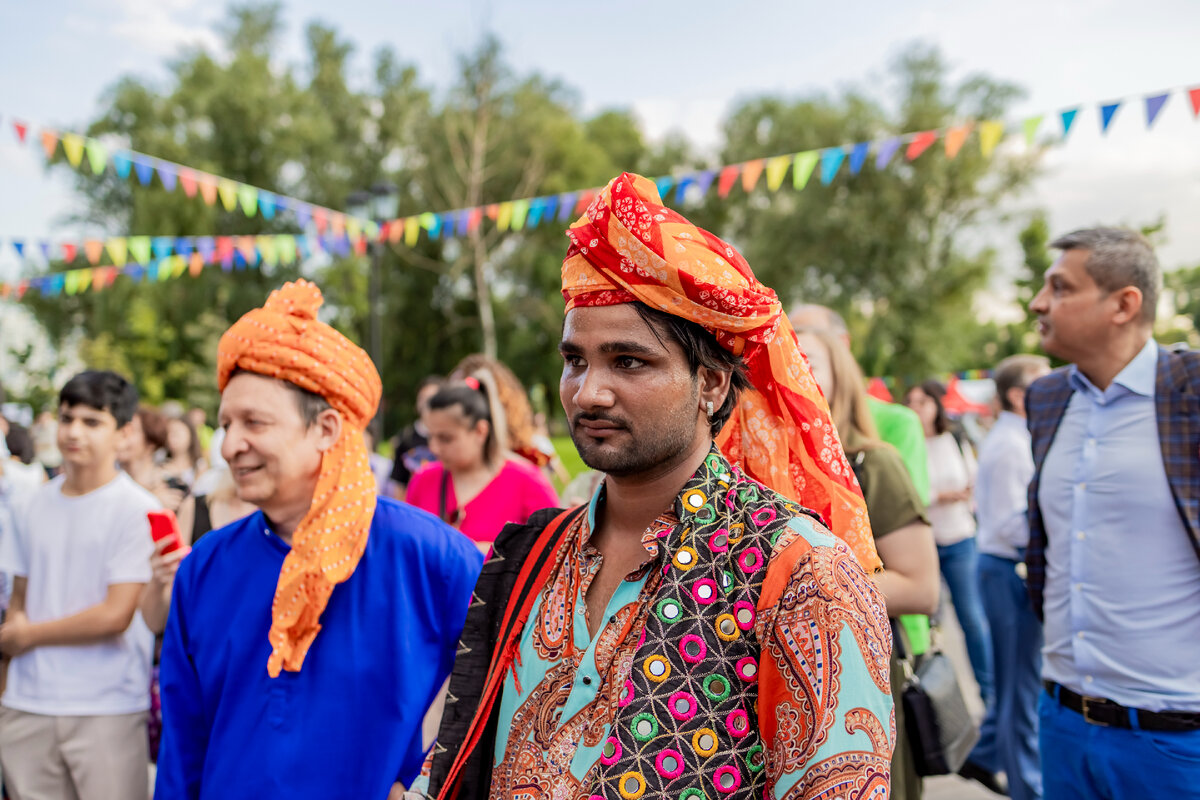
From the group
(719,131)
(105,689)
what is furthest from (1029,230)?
(105,689)

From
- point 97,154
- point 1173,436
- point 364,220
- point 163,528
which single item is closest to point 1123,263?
point 1173,436

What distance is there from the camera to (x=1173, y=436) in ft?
8.63

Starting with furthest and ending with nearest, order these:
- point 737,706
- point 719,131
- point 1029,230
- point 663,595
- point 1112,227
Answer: point 719,131 → point 1029,230 → point 1112,227 → point 663,595 → point 737,706

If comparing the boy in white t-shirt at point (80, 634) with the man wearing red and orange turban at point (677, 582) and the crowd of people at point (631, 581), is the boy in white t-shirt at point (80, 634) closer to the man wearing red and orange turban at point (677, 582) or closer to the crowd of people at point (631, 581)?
the crowd of people at point (631, 581)

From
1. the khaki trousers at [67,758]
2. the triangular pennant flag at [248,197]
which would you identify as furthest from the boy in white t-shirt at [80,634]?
the triangular pennant flag at [248,197]

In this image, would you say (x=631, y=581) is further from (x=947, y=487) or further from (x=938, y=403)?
(x=938, y=403)

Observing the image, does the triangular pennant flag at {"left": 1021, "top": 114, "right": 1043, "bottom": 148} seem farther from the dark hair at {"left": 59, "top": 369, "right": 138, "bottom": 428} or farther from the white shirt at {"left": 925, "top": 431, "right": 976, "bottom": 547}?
the dark hair at {"left": 59, "top": 369, "right": 138, "bottom": 428}

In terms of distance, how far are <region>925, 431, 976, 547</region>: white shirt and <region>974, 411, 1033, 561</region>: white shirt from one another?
0.56m

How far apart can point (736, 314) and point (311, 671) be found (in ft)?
4.99

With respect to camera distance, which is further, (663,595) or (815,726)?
(663,595)

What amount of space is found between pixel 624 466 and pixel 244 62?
3141 cm

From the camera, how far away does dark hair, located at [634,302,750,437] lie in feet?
5.16

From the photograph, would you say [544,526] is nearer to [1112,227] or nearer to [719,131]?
[1112,227]

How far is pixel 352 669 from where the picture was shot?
7.43 ft
